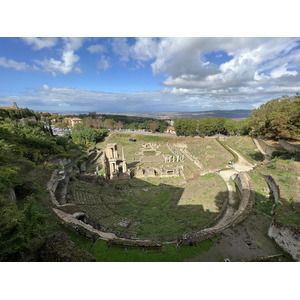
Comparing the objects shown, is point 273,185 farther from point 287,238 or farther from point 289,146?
point 289,146

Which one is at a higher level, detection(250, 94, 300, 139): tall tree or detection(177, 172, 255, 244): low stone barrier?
detection(250, 94, 300, 139): tall tree

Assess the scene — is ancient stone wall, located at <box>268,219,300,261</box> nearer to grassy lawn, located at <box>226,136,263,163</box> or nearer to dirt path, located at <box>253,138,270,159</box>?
grassy lawn, located at <box>226,136,263,163</box>

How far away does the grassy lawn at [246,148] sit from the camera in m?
31.3

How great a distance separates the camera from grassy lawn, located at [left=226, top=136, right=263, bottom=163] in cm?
3131

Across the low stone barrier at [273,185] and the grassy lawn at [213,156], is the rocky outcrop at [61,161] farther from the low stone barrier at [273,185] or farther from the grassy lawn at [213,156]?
the low stone barrier at [273,185]

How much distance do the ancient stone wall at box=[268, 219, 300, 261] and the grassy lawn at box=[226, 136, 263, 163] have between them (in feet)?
73.8

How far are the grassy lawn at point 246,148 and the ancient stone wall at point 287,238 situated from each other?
22506 millimetres

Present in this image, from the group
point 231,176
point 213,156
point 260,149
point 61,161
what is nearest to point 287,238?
point 231,176

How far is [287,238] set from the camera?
30.9 ft

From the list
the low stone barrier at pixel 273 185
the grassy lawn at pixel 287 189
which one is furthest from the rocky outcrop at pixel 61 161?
the low stone barrier at pixel 273 185

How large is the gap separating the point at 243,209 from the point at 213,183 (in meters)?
8.01

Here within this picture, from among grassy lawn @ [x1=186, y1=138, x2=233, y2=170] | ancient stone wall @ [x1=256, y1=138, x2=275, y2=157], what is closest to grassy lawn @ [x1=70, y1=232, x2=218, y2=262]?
grassy lawn @ [x1=186, y1=138, x2=233, y2=170]

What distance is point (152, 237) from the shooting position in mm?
11727

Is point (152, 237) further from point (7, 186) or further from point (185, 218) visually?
point (7, 186)
